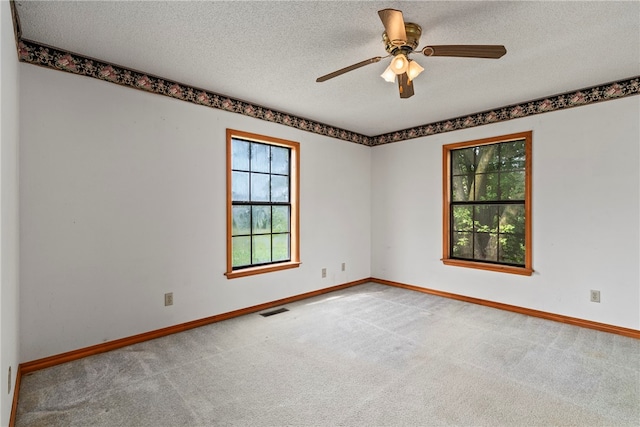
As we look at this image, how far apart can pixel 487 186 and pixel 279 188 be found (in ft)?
9.04

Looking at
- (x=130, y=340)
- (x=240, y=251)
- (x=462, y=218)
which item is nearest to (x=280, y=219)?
(x=240, y=251)

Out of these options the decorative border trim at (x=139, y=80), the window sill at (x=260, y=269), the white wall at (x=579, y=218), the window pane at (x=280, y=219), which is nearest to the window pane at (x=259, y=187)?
the window pane at (x=280, y=219)

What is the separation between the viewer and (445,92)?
11.0ft

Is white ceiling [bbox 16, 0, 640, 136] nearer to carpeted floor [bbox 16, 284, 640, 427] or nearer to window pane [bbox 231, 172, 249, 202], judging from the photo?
window pane [bbox 231, 172, 249, 202]

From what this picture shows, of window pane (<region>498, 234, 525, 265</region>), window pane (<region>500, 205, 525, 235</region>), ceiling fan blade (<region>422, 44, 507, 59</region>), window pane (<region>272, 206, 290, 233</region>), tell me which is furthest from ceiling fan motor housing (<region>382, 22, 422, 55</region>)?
window pane (<region>498, 234, 525, 265</region>)

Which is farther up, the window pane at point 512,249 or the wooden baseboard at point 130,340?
the window pane at point 512,249

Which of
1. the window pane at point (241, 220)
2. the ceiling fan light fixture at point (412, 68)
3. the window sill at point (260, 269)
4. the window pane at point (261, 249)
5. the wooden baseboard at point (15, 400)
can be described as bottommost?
the wooden baseboard at point (15, 400)

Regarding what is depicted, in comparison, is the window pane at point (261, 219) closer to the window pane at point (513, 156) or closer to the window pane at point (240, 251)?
the window pane at point (240, 251)

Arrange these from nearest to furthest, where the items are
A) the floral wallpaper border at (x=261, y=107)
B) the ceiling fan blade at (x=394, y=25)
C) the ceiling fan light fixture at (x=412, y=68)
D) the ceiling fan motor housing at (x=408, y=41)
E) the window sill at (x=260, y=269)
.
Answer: the ceiling fan blade at (x=394, y=25) → the ceiling fan motor housing at (x=408, y=41) → the ceiling fan light fixture at (x=412, y=68) → the floral wallpaper border at (x=261, y=107) → the window sill at (x=260, y=269)

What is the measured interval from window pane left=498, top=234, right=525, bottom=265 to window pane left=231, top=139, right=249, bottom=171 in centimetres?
337

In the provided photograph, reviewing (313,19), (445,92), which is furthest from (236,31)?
(445,92)

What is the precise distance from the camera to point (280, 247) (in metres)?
4.19

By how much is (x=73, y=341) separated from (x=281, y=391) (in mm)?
1800

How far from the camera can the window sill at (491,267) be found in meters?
3.72
